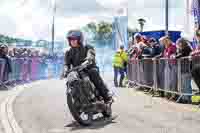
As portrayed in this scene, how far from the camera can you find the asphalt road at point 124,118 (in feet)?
30.0

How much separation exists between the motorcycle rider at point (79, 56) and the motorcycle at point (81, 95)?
146 millimetres

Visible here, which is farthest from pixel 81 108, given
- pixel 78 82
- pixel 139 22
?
pixel 139 22

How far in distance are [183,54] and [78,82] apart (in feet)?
16.1

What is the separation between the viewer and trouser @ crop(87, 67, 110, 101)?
10188 millimetres

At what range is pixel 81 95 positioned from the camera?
9.60m

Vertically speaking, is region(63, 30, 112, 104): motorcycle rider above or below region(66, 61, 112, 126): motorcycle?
above

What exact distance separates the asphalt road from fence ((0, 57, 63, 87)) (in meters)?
7.10

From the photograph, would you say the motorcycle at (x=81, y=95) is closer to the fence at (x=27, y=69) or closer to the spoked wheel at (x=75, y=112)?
the spoked wheel at (x=75, y=112)

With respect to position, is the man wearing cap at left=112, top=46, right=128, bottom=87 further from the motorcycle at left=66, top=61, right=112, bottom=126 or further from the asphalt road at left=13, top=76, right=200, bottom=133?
the motorcycle at left=66, top=61, right=112, bottom=126

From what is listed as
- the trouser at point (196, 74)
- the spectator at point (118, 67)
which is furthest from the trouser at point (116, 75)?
the trouser at point (196, 74)

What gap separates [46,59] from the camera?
35.9m

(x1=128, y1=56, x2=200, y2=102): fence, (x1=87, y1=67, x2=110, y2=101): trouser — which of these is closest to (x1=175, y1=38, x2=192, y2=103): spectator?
(x1=128, y1=56, x2=200, y2=102): fence

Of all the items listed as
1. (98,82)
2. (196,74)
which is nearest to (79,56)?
(98,82)

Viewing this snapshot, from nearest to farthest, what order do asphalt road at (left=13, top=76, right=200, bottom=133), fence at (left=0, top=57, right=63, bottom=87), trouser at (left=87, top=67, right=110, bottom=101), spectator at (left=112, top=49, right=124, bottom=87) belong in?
asphalt road at (left=13, top=76, right=200, bottom=133) → trouser at (left=87, top=67, right=110, bottom=101) → fence at (left=0, top=57, right=63, bottom=87) → spectator at (left=112, top=49, right=124, bottom=87)
